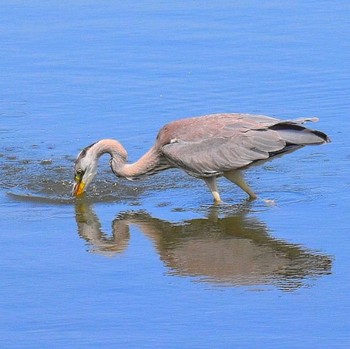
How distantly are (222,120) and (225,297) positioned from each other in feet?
10.5

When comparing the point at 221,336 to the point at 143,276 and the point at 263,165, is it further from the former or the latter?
the point at 263,165

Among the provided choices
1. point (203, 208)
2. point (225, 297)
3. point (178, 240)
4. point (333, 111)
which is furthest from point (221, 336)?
point (333, 111)

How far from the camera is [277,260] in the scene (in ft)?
30.7

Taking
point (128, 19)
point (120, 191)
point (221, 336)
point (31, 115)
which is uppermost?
point (128, 19)

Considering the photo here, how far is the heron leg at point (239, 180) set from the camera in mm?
11180

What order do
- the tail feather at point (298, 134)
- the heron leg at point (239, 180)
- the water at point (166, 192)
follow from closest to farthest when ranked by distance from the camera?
the water at point (166, 192), the tail feather at point (298, 134), the heron leg at point (239, 180)

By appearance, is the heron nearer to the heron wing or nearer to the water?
the heron wing

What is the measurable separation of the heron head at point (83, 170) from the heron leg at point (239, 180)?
4.20ft

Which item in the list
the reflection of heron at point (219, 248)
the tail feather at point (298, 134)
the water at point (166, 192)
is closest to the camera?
the water at point (166, 192)

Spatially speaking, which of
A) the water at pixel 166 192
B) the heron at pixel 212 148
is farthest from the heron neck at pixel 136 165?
the water at pixel 166 192

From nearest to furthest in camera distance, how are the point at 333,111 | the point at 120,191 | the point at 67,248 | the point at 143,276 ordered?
the point at 143,276 → the point at 67,248 → the point at 120,191 → the point at 333,111

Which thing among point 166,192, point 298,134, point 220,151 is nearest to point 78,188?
point 166,192

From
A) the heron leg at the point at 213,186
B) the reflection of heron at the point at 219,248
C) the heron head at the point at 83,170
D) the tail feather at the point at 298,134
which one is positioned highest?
the tail feather at the point at 298,134

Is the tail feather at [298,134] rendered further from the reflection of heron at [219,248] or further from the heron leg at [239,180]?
the reflection of heron at [219,248]
